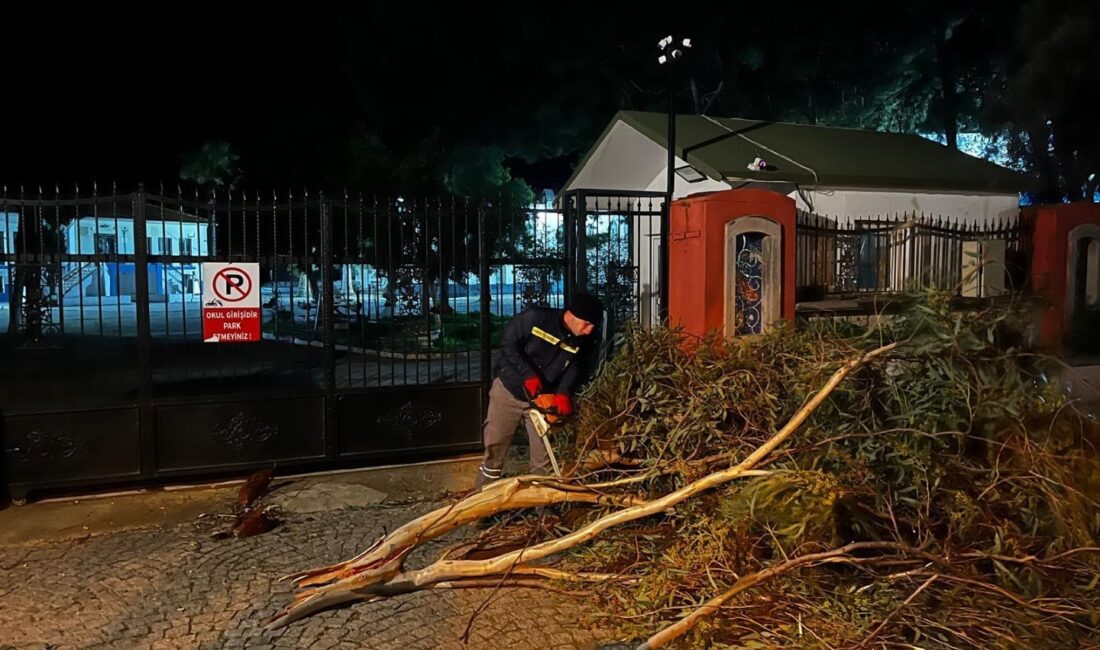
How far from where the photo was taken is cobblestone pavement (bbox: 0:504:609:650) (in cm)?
374

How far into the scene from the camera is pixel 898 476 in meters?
3.79

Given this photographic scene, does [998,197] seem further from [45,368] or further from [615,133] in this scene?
[45,368]

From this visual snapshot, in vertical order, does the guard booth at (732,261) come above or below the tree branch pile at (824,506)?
above

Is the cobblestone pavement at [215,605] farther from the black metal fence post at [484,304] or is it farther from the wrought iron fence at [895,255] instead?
the wrought iron fence at [895,255]

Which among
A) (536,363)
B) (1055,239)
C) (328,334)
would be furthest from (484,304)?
(1055,239)

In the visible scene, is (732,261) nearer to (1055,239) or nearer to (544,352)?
(544,352)

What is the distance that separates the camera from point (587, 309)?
17.0ft

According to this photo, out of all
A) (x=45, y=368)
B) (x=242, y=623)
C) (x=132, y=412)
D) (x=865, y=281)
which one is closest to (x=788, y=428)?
(x=242, y=623)

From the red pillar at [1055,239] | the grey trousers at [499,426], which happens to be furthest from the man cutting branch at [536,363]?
the red pillar at [1055,239]

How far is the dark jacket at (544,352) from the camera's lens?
5238 millimetres

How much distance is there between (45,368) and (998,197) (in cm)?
1630

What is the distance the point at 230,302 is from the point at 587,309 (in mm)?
2847

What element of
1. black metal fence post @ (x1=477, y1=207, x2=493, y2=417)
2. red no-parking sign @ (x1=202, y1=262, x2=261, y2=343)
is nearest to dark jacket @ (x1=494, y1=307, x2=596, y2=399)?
black metal fence post @ (x1=477, y1=207, x2=493, y2=417)

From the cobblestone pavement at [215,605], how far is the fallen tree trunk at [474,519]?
0.09 m
